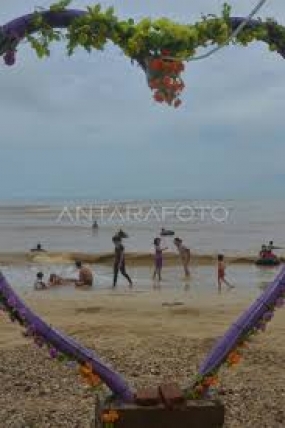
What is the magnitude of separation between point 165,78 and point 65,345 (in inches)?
91.8

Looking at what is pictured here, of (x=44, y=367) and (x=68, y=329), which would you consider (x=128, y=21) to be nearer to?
(x=44, y=367)

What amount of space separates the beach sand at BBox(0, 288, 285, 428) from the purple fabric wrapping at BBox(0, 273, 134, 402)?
1.58 m

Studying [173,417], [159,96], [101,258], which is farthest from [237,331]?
[101,258]

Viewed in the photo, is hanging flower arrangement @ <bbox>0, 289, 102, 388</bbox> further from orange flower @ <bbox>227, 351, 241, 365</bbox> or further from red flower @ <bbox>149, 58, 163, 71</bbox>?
red flower @ <bbox>149, 58, 163, 71</bbox>

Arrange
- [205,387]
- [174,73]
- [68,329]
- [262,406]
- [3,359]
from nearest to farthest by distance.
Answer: [174,73]
[205,387]
[262,406]
[3,359]
[68,329]

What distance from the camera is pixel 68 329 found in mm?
13023

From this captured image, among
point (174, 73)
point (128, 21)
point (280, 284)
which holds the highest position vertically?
point (128, 21)

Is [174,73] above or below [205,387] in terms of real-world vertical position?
above

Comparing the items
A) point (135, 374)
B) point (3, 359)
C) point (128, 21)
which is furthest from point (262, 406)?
point (128, 21)

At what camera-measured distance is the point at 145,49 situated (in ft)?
19.6

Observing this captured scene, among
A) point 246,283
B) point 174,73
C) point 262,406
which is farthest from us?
point 246,283

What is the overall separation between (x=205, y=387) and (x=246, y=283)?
19163mm

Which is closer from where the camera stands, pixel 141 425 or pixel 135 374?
pixel 141 425

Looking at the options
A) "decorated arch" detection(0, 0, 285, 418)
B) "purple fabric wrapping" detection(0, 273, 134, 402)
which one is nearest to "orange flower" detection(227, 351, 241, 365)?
"decorated arch" detection(0, 0, 285, 418)
